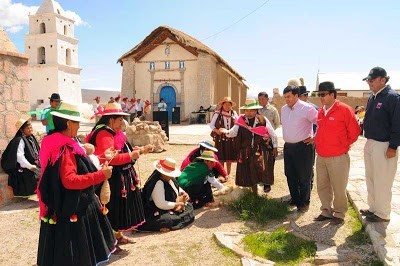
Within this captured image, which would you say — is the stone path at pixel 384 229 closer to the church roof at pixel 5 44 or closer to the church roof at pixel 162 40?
the church roof at pixel 5 44

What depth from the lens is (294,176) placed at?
538 centimetres

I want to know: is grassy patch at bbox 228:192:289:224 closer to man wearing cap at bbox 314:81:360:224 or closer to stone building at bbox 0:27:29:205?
man wearing cap at bbox 314:81:360:224

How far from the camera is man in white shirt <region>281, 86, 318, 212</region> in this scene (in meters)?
5.18

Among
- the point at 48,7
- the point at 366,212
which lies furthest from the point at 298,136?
the point at 48,7

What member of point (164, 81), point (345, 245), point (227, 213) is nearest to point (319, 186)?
point (345, 245)

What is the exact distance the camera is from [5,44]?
6070 millimetres

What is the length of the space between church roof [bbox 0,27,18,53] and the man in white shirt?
15.4 feet

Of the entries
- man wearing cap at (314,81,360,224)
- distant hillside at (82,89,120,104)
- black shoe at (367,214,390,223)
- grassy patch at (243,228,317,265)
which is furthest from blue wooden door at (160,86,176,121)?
distant hillside at (82,89,120,104)

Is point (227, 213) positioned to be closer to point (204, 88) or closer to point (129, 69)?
point (204, 88)

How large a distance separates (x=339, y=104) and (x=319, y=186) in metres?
1.17

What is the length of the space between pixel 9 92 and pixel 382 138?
5.88m

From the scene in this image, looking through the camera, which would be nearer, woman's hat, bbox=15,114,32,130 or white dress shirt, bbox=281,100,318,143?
white dress shirt, bbox=281,100,318,143

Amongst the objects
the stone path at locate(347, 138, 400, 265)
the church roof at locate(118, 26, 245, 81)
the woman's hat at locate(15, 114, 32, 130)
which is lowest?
the stone path at locate(347, 138, 400, 265)

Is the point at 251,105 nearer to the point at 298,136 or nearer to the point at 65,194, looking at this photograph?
the point at 298,136
